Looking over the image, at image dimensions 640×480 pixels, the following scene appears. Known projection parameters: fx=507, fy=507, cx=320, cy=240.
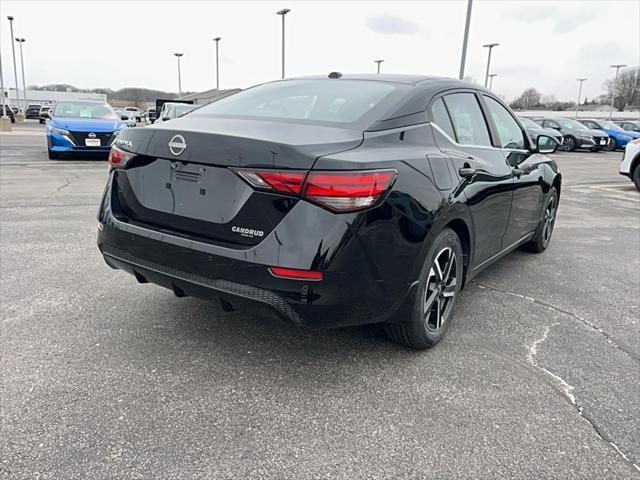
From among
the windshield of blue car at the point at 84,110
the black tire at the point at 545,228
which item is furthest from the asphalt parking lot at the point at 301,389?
the windshield of blue car at the point at 84,110

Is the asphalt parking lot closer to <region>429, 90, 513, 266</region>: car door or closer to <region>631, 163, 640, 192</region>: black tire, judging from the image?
<region>429, 90, 513, 266</region>: car door

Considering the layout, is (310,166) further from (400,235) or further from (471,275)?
(471,275)

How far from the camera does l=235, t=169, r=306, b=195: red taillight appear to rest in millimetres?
2203

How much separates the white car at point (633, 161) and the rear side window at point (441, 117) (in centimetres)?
940

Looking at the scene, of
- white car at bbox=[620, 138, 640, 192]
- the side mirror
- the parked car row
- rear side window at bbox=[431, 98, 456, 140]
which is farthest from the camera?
the parked car row

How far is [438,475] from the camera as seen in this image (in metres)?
1.97

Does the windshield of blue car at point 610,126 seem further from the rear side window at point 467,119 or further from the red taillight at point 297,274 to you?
the red taillight at point 297,274

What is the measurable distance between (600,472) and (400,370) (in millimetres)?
1020

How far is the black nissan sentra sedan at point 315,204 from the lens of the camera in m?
2.24

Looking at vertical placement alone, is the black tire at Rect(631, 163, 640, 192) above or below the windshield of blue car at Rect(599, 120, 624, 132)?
below

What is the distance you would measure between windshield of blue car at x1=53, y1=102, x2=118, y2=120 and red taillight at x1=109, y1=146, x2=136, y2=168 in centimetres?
1024

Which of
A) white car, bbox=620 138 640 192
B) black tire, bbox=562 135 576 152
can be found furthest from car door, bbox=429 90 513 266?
black tire, bbox=562 135 576 152

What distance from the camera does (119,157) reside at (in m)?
2.80

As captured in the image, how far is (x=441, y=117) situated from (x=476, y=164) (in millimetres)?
388
